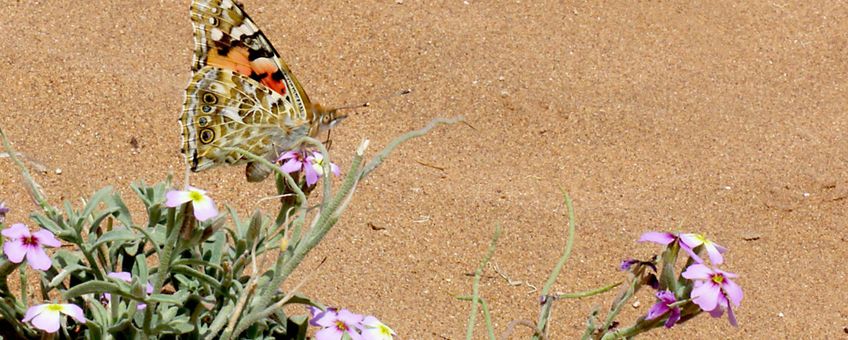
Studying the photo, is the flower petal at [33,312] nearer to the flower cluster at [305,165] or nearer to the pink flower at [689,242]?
the flower cluster at [305,165]

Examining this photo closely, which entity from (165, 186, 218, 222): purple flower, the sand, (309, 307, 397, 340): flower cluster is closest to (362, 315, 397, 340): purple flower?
(309, 307, 397, 340): flower cluster

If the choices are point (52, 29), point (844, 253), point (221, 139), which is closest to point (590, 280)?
point (844, 253)

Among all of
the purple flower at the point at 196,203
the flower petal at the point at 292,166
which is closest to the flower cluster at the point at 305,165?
the flower petal at the point at 292,166

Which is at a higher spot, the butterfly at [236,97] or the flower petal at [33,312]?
the flower petal at [33,312]

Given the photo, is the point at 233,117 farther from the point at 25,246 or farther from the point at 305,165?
the point at 25,246

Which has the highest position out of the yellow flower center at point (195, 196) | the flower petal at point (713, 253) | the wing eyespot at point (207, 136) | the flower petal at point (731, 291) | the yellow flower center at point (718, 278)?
the yellow flower center at point (195, 196)

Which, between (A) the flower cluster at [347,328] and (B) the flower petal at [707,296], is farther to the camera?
(A) the flower cluster at [347,328]
